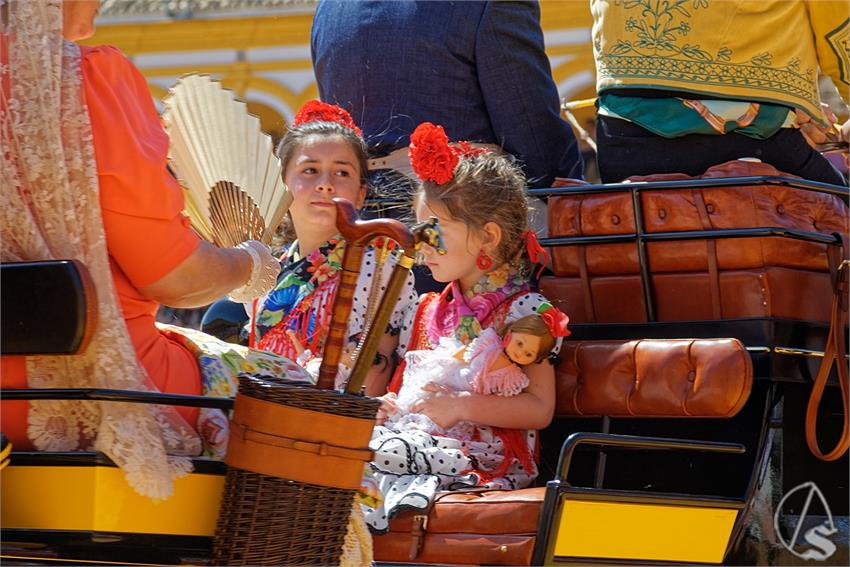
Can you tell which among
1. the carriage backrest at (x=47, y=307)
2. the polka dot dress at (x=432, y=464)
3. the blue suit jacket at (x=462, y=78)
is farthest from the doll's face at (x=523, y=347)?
the carriage backrest at (x=47, y=307)

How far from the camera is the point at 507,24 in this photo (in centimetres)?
401

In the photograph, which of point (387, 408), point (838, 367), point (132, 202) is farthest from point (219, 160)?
point (838, 367)

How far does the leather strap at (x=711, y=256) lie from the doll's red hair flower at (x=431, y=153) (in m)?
0.65

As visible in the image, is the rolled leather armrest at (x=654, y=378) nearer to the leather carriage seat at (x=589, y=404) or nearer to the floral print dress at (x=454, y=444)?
the leather carriage seat at (x=589, y=404)

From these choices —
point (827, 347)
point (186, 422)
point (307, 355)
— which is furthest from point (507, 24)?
point (186, 422)

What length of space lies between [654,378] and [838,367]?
445 millimetres

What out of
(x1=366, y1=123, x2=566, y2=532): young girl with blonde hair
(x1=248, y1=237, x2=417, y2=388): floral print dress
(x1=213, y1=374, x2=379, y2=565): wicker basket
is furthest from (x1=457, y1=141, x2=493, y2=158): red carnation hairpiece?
(x1=213, y1=374, x2=379, y2=565): wicker basket

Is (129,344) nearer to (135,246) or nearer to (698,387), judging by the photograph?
(135,246)

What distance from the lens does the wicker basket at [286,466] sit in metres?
2.24

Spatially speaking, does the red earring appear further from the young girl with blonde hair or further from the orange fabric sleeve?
the orange fabric sleeve

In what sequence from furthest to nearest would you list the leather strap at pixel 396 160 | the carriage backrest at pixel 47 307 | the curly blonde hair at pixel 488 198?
the leather strap at pixel 396 160 → the curly blonde hair at pixel 488 198 → the carriage backrest at pixel 47 307

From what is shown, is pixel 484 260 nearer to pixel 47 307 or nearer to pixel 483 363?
pixel 483 363

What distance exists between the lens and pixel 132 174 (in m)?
2.35

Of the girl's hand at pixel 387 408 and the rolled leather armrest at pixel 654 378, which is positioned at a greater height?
the rolled leather armrest at pixel 654 378
